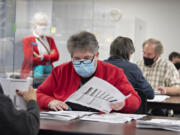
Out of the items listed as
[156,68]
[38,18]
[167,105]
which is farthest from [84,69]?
[38,18]

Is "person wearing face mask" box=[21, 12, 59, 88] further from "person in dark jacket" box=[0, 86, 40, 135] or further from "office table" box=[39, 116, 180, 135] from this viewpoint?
"person in dark jacket" box=[0, 86, 40, 135]

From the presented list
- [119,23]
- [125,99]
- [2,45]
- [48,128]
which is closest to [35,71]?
[2,45]

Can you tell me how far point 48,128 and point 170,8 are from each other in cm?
802

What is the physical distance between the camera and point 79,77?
2803 millimetres

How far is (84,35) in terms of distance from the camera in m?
2.73

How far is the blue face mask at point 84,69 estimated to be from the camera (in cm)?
267

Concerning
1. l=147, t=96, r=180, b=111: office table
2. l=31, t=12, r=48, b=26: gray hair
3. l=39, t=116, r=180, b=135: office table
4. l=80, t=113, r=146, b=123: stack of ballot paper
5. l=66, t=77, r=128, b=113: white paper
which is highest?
l=31, t=12, r=48, b=26: gray hair

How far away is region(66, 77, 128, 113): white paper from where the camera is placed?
2.37 m

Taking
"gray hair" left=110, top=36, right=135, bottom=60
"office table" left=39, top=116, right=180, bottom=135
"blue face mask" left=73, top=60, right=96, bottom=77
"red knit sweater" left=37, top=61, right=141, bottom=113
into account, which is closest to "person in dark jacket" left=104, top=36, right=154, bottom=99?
"gray hair" left=110, top=36, right=135, bottom=60

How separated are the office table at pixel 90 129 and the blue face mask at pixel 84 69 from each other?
0.62 metres

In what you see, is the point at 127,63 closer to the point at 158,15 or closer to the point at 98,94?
the point at 98,94

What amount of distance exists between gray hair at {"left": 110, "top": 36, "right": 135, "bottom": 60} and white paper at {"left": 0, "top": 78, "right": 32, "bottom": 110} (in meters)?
1.64

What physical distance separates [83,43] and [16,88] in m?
0.80

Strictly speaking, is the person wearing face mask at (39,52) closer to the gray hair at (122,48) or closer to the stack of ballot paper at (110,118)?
the gray hair at (122,48)
